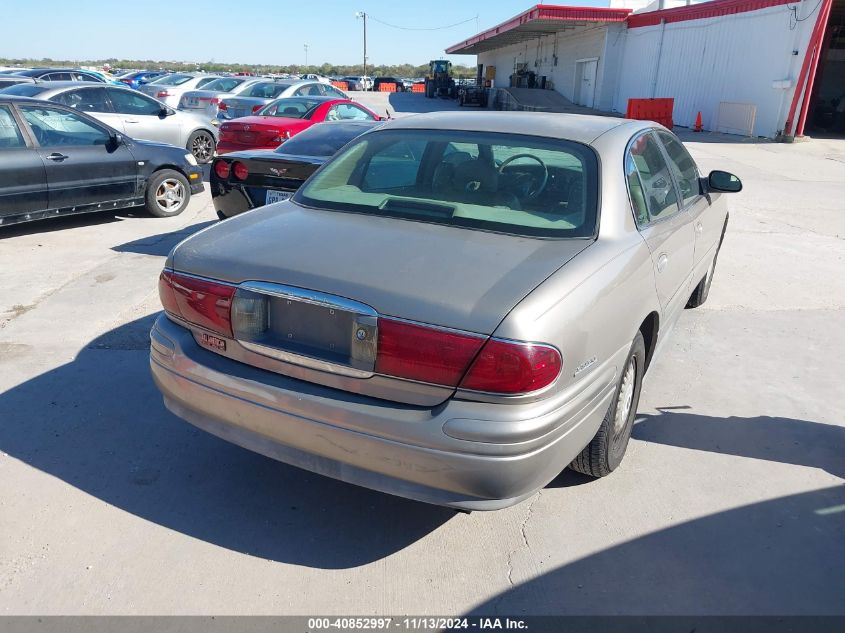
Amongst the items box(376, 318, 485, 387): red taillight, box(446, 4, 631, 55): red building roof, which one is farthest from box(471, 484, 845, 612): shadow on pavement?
box(446, 4, 631, 55): red building roof

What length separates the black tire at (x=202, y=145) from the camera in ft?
41.8

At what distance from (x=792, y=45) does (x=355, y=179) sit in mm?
21536

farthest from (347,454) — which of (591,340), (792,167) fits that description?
(792,167)

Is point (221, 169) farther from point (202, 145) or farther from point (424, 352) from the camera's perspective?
point (202, 145)

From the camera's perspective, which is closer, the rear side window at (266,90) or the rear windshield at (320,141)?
the rear windshield at (320,141)

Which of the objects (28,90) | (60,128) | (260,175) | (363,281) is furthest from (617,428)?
(28,90)

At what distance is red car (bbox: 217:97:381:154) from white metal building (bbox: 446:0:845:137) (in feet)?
50.5

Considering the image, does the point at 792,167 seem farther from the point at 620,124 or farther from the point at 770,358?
the point at 620,124

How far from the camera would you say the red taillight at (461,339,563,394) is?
90.3 inches

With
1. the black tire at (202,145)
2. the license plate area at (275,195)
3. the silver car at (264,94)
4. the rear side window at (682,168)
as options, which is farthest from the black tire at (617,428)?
the silver car at (264,94)

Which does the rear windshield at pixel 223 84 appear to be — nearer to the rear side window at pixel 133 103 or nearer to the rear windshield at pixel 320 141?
the rear side window at pixel 133 103

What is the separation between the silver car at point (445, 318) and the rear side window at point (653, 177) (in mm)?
33

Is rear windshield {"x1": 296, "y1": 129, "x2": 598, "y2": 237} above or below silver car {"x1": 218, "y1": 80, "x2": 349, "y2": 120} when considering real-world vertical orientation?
above

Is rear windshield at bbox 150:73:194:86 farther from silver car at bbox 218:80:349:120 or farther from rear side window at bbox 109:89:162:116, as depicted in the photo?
rear side window at bbox 109:89:162:116
